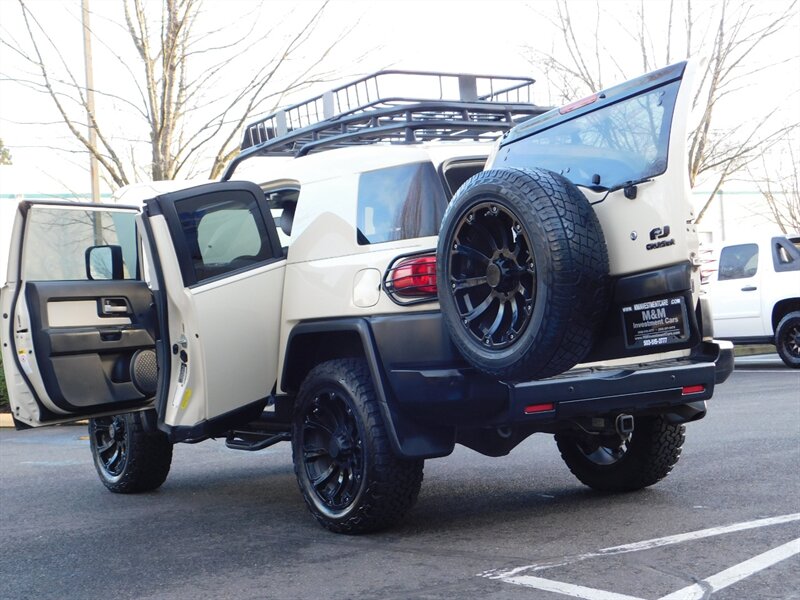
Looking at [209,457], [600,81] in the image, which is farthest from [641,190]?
[600,81]

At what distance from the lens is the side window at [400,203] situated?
5426 mm

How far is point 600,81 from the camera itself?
21.2m

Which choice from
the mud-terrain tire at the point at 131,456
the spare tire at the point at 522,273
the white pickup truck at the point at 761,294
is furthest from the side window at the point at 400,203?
the white pickup truck at the point at 761,294

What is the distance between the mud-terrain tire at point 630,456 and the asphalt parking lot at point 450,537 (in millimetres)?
123

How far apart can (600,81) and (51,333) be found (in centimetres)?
1613

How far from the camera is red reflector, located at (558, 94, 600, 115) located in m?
5.15

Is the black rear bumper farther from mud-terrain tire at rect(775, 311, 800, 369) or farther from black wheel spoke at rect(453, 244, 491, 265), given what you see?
mud-terrain tire at rect(775, 311, 800, 369)

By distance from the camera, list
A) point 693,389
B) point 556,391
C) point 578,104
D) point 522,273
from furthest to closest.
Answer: point 693,389, point 578,104, point 556,391, point 522,273

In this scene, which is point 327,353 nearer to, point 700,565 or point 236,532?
point 236,532

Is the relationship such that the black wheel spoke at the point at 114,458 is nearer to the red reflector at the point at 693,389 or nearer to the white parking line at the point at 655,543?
the white parking line at the point at 655,543

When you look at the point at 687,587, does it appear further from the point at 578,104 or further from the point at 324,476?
the point at 578,104

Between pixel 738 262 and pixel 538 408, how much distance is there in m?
12.2

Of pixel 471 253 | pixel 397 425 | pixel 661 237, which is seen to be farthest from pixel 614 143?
pixel 397 425

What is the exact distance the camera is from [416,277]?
5258mm
